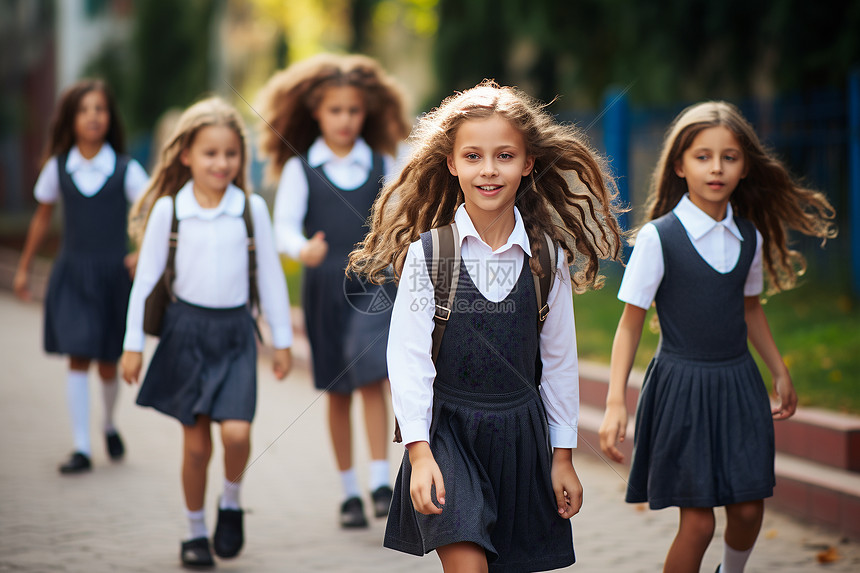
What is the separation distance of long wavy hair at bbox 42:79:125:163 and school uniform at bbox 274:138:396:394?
162 centimetres

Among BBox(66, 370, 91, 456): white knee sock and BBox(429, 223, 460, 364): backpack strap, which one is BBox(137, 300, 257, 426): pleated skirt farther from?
BBox(66, 370, 91, 456): white knee sock

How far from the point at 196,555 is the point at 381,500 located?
950 millimetres

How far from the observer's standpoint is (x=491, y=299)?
2.94 metres

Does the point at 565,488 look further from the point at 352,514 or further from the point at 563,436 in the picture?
the point at 352,514

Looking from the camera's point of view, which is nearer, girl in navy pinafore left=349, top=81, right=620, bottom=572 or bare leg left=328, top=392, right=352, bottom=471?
girl in navy pinafore left=349, top=81, right=620, bottom=572

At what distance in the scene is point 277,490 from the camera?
5.59 metres

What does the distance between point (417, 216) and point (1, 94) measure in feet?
91.2

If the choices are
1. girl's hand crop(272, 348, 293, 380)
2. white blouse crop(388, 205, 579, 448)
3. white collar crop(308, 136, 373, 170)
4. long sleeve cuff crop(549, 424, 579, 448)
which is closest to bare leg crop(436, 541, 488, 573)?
white blouse crop(388, 205, 579, 448)

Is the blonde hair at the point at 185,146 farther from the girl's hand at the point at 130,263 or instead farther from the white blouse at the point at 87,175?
the white blouse at the point at 87,175

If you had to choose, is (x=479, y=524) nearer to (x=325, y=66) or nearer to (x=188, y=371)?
(x=188, y=371)

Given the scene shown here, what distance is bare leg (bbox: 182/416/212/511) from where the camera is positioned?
13.9ft

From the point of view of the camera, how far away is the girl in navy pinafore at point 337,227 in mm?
4891

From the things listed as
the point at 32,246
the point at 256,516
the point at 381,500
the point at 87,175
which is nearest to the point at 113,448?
the point at 32,246

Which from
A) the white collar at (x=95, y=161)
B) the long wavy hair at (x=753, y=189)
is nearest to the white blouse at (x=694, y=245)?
the long wavy hair at (x=753, y=189)
